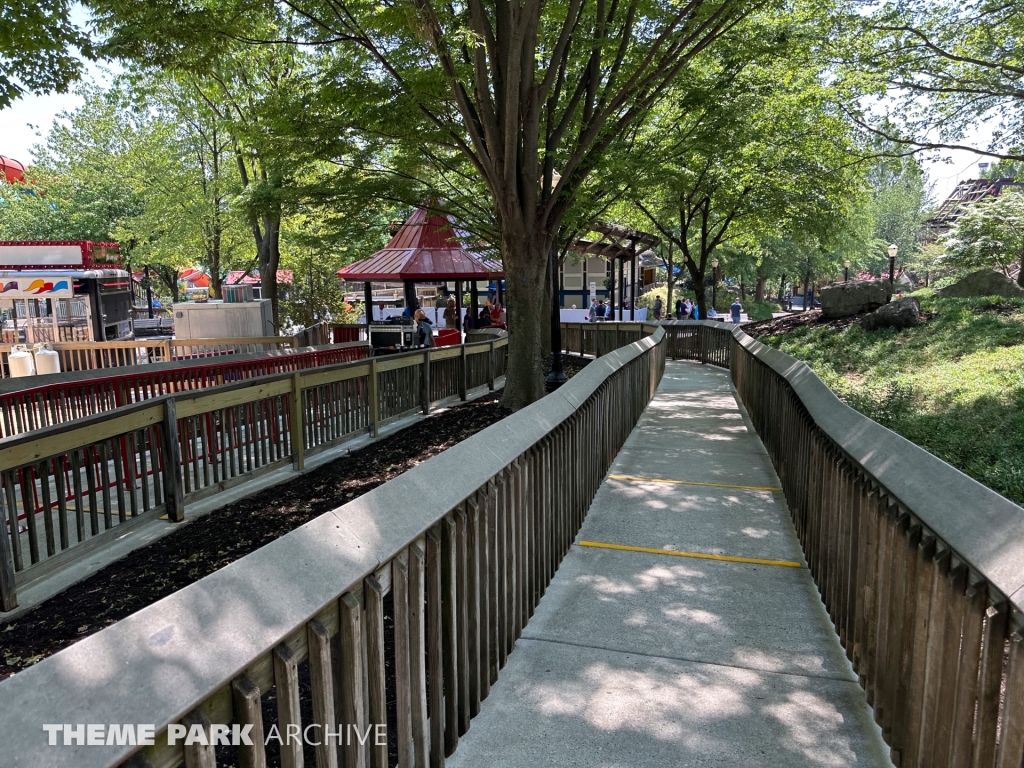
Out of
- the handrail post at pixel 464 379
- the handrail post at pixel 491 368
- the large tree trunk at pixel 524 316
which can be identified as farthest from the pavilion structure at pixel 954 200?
the large tree trunk at pixel 524 316

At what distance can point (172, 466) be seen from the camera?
654 centimetres

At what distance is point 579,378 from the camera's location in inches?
238

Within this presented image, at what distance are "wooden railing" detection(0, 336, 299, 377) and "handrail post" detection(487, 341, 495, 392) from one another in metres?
6.08

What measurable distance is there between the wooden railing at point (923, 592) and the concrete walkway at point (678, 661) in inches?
9.7

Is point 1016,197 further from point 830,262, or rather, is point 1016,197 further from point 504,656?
point 504,656

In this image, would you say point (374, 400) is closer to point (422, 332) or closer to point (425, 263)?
point (422, 332)

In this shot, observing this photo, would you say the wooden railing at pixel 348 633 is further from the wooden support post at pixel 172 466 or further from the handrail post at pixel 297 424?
the handrail post at pixel 297 424

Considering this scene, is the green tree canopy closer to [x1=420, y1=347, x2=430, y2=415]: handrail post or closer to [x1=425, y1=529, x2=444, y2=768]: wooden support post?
[x1=420, y1=347, x2=430, y2=415]: handrail post

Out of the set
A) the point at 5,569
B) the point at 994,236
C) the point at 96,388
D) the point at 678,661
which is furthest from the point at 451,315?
the point at 678,661

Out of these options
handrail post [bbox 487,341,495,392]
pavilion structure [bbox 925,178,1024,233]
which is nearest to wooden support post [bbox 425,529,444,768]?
handrail post [bbox 487,341,495,392]

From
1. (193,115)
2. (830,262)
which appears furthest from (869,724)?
(830,262)

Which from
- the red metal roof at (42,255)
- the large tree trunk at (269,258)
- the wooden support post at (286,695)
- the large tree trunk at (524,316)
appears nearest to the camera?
the wooden support post at (286,695)

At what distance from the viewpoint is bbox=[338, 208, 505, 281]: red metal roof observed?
2283cm

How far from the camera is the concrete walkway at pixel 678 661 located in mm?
3061
